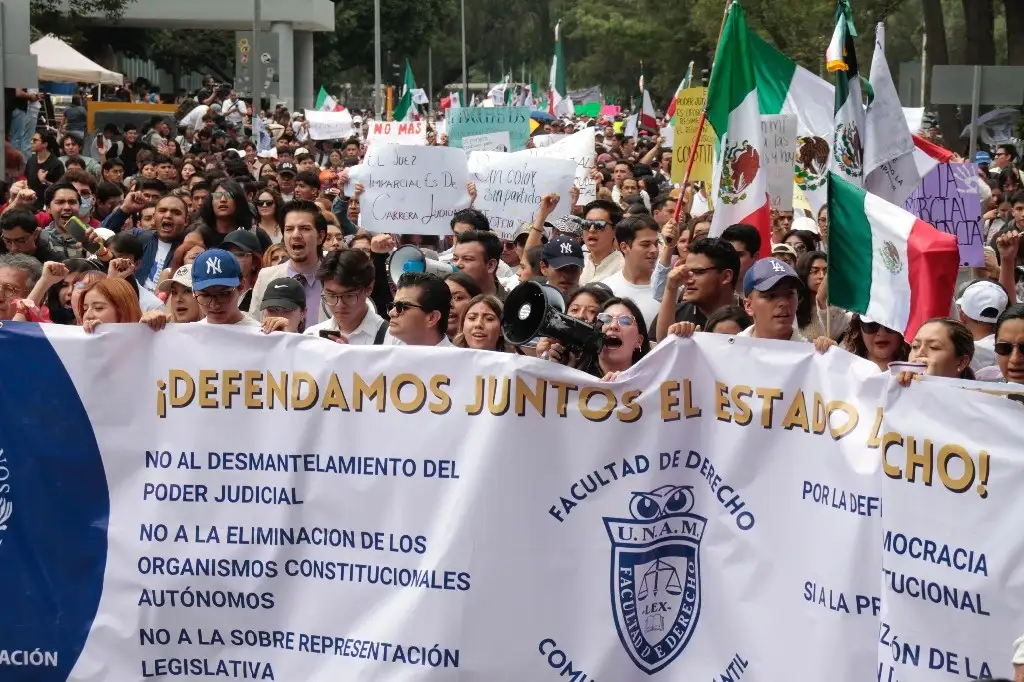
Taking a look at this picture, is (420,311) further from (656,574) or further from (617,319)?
(656,574)

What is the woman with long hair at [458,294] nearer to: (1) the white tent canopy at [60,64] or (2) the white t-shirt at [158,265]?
(2) the white t-shirt at [158,265]

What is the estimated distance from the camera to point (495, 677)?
205 inches

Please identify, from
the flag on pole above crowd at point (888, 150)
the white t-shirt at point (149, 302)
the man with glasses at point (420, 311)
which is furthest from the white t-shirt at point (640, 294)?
the white t-shirt at point (149, 302)

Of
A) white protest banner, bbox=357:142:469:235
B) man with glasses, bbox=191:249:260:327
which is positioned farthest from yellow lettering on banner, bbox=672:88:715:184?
man with glasses, bbox=191:249:260:327

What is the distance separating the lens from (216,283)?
655 cm

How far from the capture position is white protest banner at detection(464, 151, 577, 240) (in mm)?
11133

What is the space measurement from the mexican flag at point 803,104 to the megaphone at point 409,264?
7.82 ft

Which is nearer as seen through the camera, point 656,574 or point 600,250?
point 656,574

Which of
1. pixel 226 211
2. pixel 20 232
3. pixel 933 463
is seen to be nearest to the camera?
pixel 933 463

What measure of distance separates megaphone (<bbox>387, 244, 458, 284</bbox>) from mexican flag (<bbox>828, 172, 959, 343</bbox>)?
2.73m

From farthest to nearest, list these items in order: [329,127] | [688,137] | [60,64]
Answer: [60,64]
[329,127]
[688,137]

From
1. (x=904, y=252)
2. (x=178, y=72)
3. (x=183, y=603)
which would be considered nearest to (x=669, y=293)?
(x=904, y=252)

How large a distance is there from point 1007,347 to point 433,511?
6.90ft

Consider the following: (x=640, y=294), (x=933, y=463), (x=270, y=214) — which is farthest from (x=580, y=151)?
(x=933, y=463)
